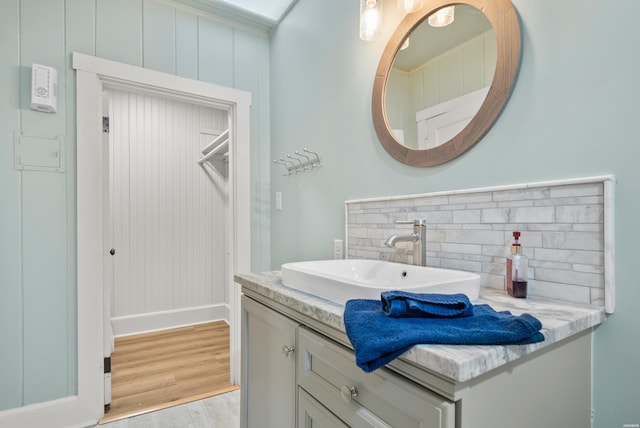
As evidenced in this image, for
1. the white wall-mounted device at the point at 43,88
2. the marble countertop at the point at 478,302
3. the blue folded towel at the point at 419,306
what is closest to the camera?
the marble countertop at the point at 478,302

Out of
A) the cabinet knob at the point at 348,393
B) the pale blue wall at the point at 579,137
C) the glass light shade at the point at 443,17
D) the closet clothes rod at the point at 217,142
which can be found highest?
the glass light shade at the point at 443,17

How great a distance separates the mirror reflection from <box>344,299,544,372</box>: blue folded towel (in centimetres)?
75

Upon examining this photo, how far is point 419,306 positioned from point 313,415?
482mm

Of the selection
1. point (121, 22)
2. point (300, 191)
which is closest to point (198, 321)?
point (300, 191)

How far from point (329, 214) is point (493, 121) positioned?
0.97 metres

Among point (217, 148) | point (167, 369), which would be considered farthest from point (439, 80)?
point (167, 369)

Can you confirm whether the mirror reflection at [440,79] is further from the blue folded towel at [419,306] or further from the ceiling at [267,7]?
the ceiling at [267,7]

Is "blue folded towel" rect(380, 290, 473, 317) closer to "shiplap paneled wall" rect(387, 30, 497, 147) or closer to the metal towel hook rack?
"shiplap paneled wall" rect(387, 30, 497, 147)

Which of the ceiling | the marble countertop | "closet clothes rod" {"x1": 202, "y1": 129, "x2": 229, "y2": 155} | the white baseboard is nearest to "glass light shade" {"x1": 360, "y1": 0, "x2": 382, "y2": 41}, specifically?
the ceiling

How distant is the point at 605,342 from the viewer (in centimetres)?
79

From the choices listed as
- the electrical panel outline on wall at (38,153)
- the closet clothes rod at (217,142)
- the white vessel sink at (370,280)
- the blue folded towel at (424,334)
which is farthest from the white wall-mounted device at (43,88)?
the blue folded towel at (424,334)

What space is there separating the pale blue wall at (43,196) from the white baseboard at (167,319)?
147cm

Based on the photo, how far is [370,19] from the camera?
1.38m

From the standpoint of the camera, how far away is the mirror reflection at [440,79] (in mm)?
1065
